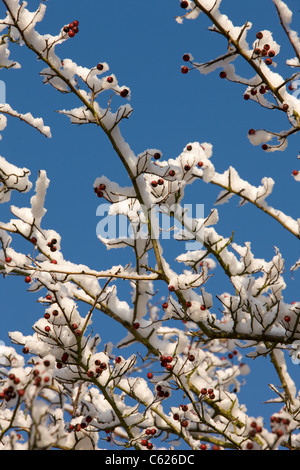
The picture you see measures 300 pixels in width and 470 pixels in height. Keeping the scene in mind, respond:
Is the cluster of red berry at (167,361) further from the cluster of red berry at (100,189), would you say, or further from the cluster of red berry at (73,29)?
the cluster of red berry at (73,29)

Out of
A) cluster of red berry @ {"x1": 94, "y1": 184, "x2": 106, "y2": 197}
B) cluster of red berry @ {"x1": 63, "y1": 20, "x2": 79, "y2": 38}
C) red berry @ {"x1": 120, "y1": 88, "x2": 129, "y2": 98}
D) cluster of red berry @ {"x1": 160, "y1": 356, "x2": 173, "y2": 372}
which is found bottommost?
cluster of red berry @ {"x1": 160, "y1": 356, "x2": 173, "y2": 372}

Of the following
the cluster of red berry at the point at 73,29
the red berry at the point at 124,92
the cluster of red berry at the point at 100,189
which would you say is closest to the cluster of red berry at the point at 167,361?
the cluster of red berry at the point at 100,189

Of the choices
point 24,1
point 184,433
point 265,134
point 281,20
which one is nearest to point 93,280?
point 184,433

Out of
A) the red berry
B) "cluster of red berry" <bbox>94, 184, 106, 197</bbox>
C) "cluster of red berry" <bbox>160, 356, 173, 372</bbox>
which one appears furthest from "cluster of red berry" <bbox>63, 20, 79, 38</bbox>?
"cluster of red berry" <bbox>160, 356, 173, 372</bbox>

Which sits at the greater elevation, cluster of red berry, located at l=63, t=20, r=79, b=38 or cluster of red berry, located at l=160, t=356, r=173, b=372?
cluster of red berry, located at l=63, t=20, r=79, b=38

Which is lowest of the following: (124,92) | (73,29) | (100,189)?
(100,189)

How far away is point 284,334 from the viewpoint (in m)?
4.89

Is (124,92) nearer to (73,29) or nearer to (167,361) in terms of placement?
(73,29)

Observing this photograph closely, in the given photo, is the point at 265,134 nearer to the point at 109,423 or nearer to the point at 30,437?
the point at 109,423

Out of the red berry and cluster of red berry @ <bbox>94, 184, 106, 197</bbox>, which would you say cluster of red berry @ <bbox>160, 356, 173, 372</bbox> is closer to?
cluster of red berry @ <bbox>94, 184, 106, 197</bbox>

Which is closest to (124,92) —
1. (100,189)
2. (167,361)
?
(100,189)

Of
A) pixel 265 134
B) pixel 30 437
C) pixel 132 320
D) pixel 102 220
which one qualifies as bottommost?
pixel 30 437

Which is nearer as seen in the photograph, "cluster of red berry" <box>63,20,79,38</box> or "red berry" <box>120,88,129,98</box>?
"cluster of red berry" <box>63,20,79,38</box>

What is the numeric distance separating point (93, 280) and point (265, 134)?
85.8 inches
